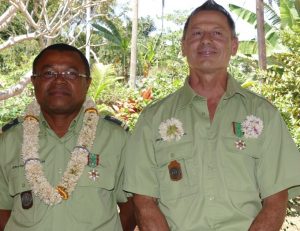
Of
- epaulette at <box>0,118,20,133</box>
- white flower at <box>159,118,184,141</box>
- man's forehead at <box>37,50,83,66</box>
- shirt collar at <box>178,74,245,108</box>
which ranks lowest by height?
epaulette at <box>0,118,20,133</box>

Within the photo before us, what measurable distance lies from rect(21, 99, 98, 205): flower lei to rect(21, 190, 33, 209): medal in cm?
5

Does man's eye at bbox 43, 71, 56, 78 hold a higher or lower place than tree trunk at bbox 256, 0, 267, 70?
lower

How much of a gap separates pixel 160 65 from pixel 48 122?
2097 cm

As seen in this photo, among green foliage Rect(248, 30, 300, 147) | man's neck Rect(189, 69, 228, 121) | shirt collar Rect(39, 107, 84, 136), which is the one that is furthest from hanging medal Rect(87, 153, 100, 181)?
green foliage Rect(248, 30, 300, 147)

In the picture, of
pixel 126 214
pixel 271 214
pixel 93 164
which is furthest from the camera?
pixel 126 214

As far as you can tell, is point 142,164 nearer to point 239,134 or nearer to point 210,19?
point 239,134

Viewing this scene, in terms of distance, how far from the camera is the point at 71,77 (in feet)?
9.07

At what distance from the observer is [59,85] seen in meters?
2.71

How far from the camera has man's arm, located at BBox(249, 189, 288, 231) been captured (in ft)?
7.55

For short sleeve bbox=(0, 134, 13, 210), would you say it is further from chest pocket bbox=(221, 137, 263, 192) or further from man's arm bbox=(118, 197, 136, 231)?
chest pocket bbox=(221, 137, 263, 192)

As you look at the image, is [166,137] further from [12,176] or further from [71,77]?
[12,176]

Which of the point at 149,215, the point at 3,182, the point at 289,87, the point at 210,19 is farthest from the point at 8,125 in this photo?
the point at 289,87

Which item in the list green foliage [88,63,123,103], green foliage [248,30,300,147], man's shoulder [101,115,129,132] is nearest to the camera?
man's shoulder [101,115,129,132]

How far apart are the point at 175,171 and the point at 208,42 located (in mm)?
689
